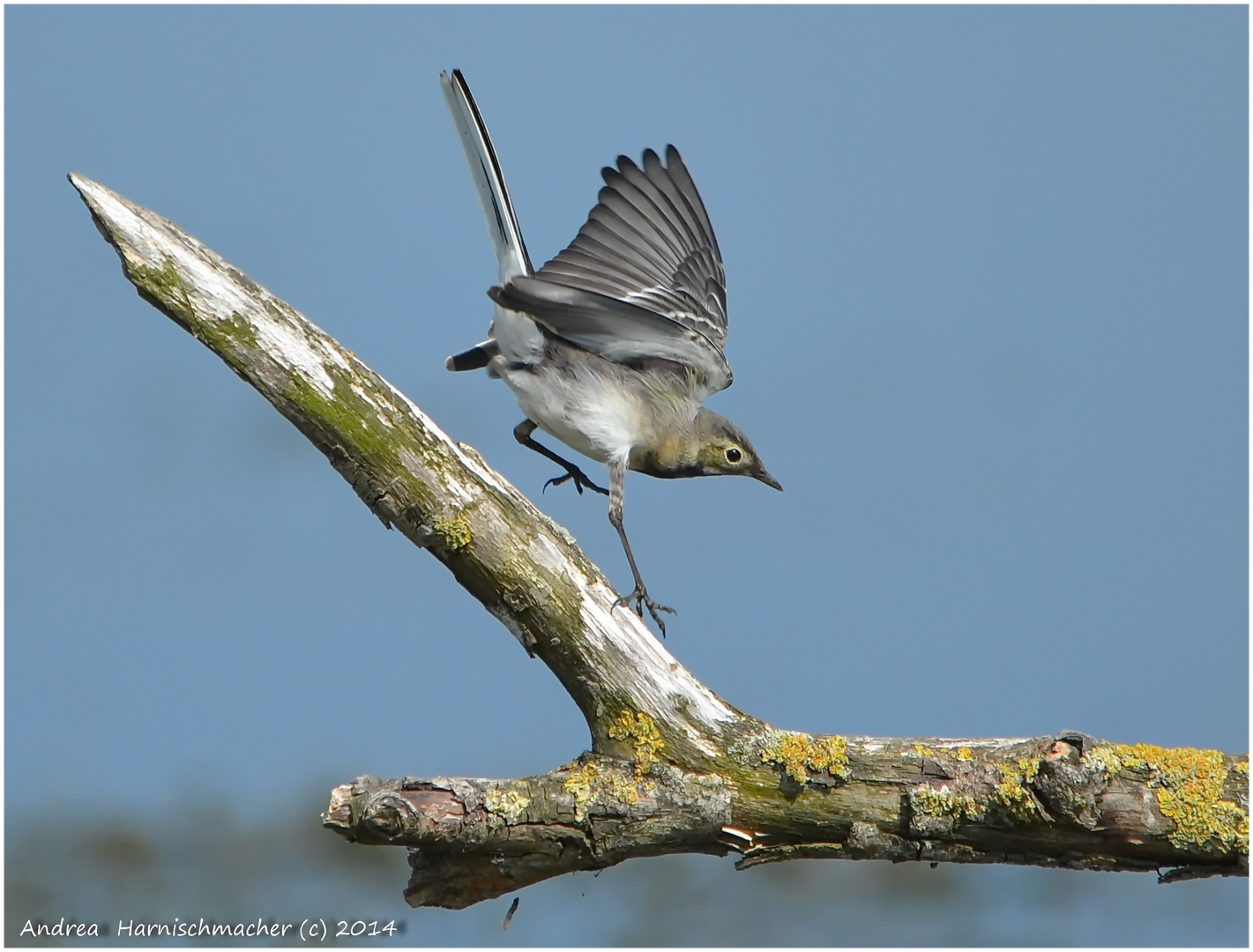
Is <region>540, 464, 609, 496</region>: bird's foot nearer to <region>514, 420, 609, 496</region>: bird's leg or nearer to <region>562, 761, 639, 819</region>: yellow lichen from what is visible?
<region>514, 420, 609, 496</region>: bird's leg

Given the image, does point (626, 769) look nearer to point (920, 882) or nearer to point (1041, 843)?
point (1041, 843)

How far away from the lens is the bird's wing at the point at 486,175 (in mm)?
4711

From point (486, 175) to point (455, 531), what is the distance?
163 centimetres

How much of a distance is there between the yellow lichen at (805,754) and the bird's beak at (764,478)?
2.22 metres

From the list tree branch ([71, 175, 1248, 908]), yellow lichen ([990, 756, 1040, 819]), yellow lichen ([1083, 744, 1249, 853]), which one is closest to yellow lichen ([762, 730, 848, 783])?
tree branch ([71, 175, 1248, 908])

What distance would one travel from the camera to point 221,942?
4.75m

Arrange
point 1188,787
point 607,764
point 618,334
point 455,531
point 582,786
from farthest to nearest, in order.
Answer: point 618,334, point 455,531, point 607,764, point 582,786, point 1188,787

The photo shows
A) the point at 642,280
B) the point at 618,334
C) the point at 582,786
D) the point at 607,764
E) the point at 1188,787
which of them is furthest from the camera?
the point at 642,280

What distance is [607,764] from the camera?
149 inches

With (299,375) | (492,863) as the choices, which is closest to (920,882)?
(492,863)

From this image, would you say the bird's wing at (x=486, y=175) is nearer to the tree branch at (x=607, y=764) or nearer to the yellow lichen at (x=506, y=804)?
the tree branch at (x=607, y=764)

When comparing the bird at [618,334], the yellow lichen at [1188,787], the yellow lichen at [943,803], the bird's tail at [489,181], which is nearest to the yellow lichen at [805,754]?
the yellow lichen at [943,803]

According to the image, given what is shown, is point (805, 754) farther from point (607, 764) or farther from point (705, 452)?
point (705, 452)

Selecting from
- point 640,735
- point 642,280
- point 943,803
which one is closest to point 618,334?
point 642,280
